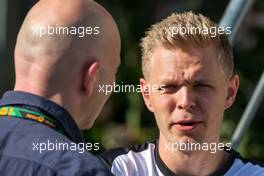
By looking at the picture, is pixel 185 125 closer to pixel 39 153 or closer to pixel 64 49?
pixel 64 49

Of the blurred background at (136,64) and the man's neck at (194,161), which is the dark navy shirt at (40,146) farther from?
the blurred background at (136,64)

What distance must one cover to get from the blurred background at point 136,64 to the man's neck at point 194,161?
292cm

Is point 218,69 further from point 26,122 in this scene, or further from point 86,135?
point 86,135

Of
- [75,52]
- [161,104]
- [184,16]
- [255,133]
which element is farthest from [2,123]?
[255,133]

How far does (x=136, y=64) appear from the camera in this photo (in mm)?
6332

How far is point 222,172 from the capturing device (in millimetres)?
2844

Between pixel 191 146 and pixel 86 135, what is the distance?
11.0 feet

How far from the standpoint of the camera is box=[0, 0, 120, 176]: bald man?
6.73 feet

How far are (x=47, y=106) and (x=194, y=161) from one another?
0.90 meters

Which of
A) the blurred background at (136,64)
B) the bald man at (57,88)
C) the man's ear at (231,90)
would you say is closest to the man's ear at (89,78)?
the bald man at (57,88)

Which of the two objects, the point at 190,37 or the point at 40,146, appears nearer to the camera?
the point at 40,146

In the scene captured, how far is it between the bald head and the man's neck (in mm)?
584

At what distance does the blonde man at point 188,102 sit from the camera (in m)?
2.82

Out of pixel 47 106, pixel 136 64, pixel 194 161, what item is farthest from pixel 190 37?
pixel 136 64
